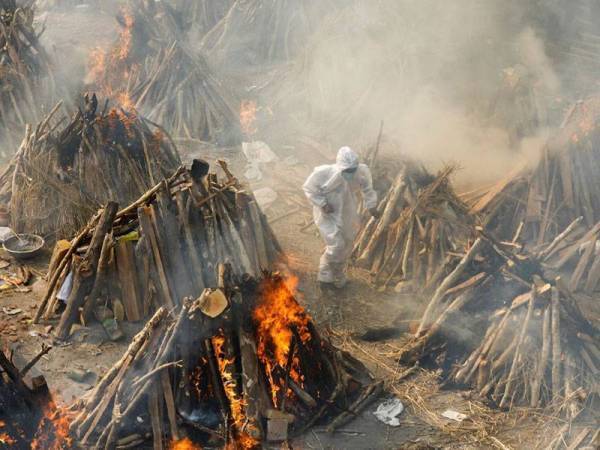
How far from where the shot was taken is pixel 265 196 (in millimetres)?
11719

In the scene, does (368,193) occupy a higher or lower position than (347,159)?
lower

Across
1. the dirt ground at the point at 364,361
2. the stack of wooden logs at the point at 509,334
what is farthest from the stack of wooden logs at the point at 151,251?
the stack of wooden logs at the point at 509,334

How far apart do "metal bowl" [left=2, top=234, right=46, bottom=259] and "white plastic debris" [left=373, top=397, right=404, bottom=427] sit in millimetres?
5334

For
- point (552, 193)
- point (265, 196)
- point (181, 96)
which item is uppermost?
point (181, 96)

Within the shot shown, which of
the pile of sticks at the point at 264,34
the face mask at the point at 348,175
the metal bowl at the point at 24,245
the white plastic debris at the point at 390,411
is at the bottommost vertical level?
the white plastic debris at the point at 390,411

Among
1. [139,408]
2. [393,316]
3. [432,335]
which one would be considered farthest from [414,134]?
[139,408]

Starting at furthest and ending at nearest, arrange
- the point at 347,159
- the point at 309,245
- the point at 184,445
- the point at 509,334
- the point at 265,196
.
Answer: the point at 265,196 → the point at 309,245 → the point at 347,159 → the point at 509,334 → the point at 184,445

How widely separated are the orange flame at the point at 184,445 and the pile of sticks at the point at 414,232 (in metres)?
4.24

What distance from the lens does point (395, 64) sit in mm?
14227

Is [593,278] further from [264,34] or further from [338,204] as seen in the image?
[264,34]

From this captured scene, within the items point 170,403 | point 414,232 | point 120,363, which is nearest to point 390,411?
point 170,403

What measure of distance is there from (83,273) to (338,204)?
3489mm

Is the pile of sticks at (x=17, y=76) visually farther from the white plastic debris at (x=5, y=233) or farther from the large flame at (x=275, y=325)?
the large flame at (x=275, y=325)

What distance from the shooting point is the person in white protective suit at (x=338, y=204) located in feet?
28.6
